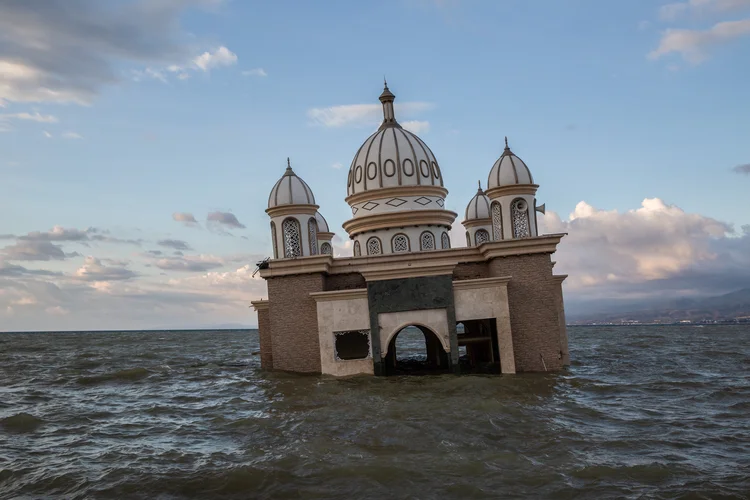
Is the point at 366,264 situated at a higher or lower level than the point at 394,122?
lower

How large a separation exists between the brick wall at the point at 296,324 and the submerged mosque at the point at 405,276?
0.11 feet

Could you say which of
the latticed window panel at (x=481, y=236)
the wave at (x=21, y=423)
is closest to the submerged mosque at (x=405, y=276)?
the latticed window panel at (x=481, y=236)

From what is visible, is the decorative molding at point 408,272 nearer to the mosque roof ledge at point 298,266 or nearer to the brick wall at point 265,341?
the mosque roof ledge at point 298,266

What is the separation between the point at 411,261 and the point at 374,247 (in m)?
3.17

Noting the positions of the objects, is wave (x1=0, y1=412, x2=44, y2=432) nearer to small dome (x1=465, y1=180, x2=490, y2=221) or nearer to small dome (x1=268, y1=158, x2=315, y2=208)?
small dome (x1=268, y1=158, x2=315, y2=208)

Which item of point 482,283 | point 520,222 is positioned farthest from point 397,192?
point 482,283

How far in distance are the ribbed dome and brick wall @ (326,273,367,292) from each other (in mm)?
3761

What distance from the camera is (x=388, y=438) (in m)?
13.5

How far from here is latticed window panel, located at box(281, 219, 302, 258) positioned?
2531 cm

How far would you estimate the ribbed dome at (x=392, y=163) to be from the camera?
25000 mm

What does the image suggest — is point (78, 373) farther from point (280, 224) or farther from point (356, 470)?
point (356, 470)

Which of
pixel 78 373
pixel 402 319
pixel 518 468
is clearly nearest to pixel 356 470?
pixel 518 468

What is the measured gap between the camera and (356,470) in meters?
11.4

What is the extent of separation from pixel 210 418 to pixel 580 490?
10.1 metres
